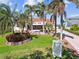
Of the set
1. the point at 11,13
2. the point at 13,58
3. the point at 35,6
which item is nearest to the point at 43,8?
the point at 35,6

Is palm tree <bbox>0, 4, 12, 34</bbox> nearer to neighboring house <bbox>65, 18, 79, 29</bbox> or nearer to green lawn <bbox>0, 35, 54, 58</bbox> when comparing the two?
green lawn <bbox>0, 35, 54, 58</bbox>

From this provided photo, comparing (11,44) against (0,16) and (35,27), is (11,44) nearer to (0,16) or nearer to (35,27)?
(0,16)

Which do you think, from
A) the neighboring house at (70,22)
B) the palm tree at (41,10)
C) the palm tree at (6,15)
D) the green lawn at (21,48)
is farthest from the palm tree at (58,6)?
the neighboring house at (70,22)

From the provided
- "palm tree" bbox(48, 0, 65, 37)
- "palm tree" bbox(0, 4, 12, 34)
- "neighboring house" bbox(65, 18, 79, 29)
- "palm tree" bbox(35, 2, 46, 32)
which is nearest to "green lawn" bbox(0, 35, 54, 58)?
"palm tree" bbox(0, 4, 12, 34)

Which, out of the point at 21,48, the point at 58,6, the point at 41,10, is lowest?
the point at 21,48

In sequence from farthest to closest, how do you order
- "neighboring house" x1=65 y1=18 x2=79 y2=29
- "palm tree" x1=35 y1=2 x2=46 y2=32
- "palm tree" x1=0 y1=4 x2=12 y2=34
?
"neighboring house" x1=65 y1=18 x2=79 y2=29 → "palm tree" x1=35 y1=2 x2=46 y2=32 → "palm tree" x1=0 y1=4 x2=12 y2=34

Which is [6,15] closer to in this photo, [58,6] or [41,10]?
[58,6]

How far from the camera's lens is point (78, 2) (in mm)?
32250

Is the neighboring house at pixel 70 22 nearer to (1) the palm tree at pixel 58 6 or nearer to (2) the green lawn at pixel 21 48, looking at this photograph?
(1) the palm tree at pixel 58 6

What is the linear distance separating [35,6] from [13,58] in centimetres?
4381

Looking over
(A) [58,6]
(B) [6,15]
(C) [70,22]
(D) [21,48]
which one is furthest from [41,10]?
(C) [70,22]

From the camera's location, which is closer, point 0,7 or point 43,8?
point 0,7

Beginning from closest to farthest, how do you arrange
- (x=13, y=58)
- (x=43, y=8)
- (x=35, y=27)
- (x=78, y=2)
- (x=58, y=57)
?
1. (x=58, y=57)
2. (x=13, y=58)
3. (x=78, y=2)
4. (x=43, y=8)
5. (x=35, y=27)

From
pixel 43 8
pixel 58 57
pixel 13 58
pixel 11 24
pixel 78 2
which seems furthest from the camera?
pixel 43 8
